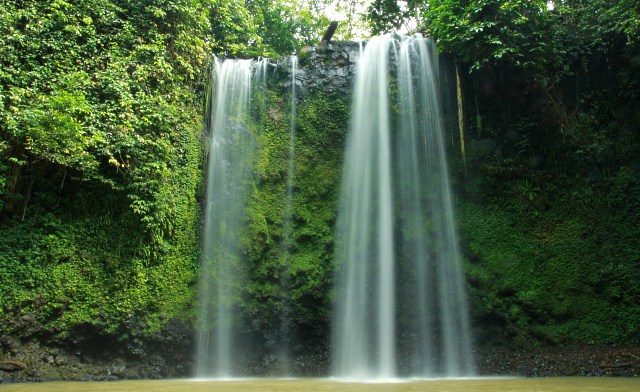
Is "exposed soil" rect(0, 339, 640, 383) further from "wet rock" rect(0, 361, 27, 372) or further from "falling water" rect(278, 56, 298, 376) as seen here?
"falling water" rect(278, 56, 298, 376)

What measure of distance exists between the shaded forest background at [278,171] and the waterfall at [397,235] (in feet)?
1.33

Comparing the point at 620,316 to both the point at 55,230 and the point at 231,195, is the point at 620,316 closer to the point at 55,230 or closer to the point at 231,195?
the point at 231,195

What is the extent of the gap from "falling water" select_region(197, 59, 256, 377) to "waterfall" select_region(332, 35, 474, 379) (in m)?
2.06

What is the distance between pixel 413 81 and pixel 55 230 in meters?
7.72

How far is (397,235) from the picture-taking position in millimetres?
9000

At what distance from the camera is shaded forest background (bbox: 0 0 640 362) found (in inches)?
301

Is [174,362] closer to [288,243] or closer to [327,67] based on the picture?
[288,243]

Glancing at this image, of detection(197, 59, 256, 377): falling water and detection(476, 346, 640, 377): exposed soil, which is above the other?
detection(197, 59, 256, 377): falling water

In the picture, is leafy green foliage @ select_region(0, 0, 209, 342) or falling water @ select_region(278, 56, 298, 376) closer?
leafy green foliage @ select_region(0, 0, 209, 342)

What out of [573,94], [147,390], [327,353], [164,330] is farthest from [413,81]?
[147,390]

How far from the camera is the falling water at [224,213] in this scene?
8.24 metres

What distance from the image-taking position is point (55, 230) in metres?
7.85

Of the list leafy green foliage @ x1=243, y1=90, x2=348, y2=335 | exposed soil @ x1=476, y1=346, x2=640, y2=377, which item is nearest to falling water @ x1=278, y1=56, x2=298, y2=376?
leafy green foliage @ x1=243, y1=90, x2=348, y2=335

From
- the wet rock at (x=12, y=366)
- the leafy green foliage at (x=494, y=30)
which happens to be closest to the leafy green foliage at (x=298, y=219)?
the leafy green foliage at (x=494, y=30)
